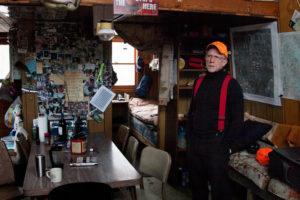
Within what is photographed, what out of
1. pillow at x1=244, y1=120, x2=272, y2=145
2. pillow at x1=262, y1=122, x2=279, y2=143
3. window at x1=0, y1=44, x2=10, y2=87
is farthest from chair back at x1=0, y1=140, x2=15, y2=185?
window at x1=0, y1=44, x2=10, y2=87

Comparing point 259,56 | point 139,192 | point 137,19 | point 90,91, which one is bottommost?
point 139,192

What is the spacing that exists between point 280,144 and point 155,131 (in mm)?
2365

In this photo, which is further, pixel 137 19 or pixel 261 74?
pixel 137 19

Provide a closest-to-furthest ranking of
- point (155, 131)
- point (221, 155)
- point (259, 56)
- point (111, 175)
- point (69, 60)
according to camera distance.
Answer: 1. point (111, 175)
2. point (221, 155)
3. point (259, 56)
4. point (69, 60)
5. point (155, 131)

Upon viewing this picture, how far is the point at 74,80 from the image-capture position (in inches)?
169

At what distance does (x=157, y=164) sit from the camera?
2.79 meters

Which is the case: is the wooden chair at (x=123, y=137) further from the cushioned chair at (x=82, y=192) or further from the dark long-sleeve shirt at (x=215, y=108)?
the cushioned chair at (x=82, y=192)

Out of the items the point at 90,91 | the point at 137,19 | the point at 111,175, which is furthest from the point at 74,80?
the point at 111,175

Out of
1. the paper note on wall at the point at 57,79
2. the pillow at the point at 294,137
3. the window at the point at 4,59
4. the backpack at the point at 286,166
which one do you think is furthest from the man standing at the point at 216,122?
the window at the point at 4,59

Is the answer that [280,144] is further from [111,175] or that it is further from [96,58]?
[96,58]

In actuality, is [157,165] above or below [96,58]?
below

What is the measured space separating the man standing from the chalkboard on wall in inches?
43.4

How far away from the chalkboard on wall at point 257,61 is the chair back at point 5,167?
2955 millimetres

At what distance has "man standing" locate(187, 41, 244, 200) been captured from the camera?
270cm
